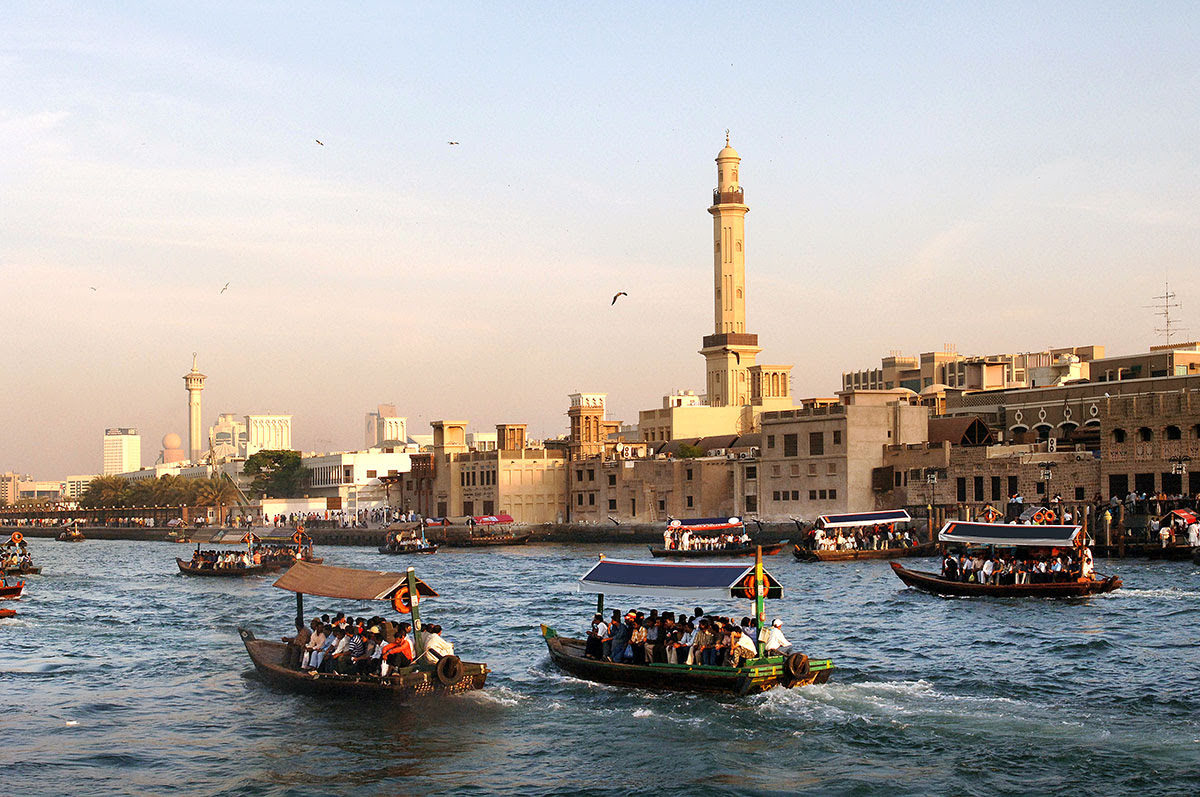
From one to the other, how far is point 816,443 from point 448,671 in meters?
66.7

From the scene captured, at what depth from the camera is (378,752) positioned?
2550 cm

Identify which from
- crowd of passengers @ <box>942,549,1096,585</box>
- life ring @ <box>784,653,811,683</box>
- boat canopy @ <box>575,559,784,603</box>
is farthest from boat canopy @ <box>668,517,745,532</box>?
life ring @ <box>784,653,811,683</box>

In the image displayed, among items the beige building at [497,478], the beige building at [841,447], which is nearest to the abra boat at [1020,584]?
the beige building at [841,447]

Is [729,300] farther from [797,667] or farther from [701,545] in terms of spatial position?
[797,667]

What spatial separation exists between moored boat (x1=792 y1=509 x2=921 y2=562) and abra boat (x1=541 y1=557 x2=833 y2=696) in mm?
39758

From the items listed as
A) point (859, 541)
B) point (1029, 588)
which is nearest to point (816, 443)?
point (859, 541)

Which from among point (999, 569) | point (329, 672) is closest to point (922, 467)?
point (999, 569)

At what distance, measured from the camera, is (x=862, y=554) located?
71.9 meters

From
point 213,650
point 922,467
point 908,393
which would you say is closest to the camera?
point 213,650

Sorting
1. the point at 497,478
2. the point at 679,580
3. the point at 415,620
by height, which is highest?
the point at 497,478

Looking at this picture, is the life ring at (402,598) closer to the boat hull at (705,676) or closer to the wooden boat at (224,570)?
the boat hull at (705,676)

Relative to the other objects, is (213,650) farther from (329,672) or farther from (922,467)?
(922,467)

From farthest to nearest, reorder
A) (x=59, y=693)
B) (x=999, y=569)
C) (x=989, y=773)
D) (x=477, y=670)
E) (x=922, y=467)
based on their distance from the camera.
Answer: (x=922, y=467)
(x=999, y=569)
(x=59, y=693)
(x=477, y=670)
(x=989, y=773)

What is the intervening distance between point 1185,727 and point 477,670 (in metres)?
14.2
